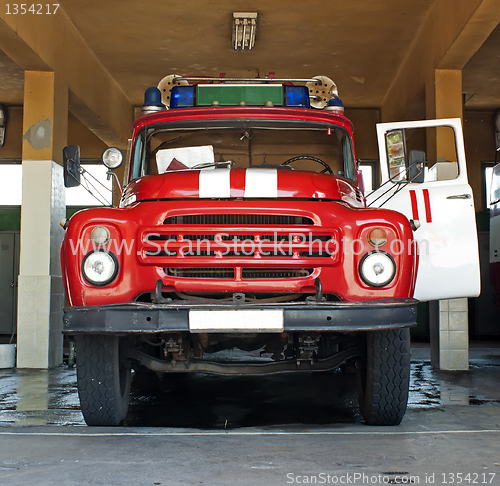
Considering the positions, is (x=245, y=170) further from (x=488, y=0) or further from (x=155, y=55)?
(x=155, y=55)

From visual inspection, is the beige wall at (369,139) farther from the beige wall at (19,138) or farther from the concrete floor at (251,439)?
the concrete floor at (251,439)

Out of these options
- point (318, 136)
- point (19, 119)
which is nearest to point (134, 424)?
point (318, 136)

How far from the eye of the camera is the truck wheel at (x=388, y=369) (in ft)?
10.9

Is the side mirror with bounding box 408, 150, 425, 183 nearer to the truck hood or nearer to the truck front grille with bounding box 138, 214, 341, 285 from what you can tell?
the truck hood

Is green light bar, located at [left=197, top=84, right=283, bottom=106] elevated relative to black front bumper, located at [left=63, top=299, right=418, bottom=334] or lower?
elevated

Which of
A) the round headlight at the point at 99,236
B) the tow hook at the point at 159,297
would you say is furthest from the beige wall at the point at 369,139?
the tow hook at the point at 159,297

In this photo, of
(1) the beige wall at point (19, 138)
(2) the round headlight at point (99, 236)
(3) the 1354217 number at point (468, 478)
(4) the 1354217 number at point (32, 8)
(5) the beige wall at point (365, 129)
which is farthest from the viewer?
(1) the beige wall at point (19, 138)

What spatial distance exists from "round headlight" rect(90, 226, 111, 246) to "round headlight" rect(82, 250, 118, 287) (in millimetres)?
55

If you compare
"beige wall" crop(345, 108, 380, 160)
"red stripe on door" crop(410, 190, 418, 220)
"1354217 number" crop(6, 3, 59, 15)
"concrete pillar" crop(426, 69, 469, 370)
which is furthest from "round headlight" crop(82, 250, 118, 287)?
"beige wall" crop(345, 108, 380, 160)

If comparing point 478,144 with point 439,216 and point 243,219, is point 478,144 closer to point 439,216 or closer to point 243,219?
point 439,216

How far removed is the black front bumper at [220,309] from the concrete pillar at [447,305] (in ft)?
12.3

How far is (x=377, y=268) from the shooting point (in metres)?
3.11

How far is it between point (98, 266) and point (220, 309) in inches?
28.0

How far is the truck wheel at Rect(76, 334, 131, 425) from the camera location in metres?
3.36
